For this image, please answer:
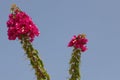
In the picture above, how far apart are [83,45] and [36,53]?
183 cm

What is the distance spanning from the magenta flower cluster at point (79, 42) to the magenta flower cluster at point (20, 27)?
1.42m

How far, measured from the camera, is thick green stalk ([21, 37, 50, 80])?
12.9m

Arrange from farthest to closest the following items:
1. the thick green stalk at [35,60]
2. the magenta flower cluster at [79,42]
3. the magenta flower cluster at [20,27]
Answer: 1. the magenta flower cluster at [79,42]
2. the magenta flower cluster at [20,27]
3. the thick green stalk at [35,60]

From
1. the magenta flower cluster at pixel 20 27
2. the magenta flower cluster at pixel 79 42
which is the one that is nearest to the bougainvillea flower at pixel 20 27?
the magenta flower cluster at pixel 20 27

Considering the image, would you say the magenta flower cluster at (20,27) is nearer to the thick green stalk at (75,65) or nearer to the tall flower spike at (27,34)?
the tall flower spike at (27,34)

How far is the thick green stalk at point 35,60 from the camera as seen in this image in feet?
42.2

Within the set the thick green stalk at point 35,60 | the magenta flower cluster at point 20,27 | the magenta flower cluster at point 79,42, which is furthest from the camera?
the magenta flower cluster at point 79,42

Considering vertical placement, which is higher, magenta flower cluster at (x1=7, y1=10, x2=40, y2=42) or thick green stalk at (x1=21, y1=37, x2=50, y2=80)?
magenta flower cluster at (x1=7, y1=10, x2=40, y2=42)

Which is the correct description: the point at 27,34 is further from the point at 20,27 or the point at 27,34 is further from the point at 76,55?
the point at 76,55

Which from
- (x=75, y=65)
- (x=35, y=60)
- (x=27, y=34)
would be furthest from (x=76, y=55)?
(x=27, y=34)

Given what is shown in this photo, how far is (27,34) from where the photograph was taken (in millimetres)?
13109

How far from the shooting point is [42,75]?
12.9 meters

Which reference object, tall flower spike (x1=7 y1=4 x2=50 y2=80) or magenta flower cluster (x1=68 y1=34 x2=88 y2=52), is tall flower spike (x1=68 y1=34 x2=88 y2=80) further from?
tall flower spike (x1=7 y1=4 x2=50 y2=80)

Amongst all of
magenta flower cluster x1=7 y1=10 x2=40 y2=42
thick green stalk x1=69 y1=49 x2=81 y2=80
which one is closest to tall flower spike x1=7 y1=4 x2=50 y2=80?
magenta flower cluster x1=7 y1=10 x2=40 y2=42
